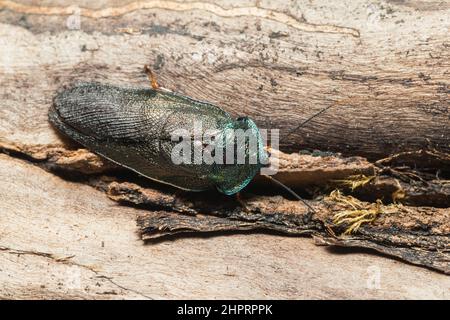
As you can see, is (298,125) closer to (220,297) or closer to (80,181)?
(220,297)

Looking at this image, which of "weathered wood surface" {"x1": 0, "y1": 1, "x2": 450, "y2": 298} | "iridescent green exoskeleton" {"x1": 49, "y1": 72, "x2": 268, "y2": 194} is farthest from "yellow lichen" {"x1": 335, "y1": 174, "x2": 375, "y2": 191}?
"iridescent green exoskeleton" {"x1": 49, "y1": 72, "x2": 268, "y2": 194}

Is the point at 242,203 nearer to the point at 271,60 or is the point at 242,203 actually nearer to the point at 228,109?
the point at 228,109

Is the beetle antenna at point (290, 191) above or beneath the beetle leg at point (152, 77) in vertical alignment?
beneath

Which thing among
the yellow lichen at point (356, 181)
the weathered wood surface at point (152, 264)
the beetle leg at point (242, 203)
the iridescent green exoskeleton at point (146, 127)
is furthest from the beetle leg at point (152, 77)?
the yellow lichen at point (356, 181)

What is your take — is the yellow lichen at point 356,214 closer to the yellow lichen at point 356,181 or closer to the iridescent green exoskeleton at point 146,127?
the yellow lichen at point 356,181

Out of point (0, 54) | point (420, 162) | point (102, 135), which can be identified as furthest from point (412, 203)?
point (0, 54)

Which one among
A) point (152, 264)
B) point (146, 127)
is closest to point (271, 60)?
point (146, 127)
